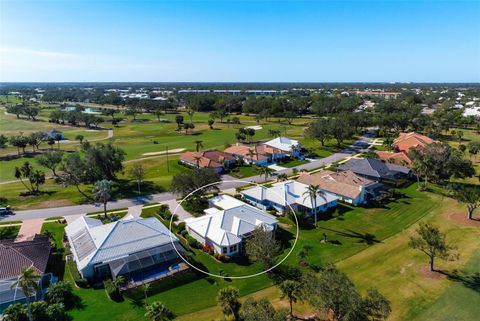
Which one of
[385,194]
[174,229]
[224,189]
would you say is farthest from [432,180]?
[174,229]

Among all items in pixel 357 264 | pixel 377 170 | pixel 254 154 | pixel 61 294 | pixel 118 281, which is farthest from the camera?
pixel 254 154

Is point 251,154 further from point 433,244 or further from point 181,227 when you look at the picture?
point 433,244

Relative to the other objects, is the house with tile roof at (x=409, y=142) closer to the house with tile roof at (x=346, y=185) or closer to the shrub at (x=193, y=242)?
the house with tile roof at (x=346, y=185)

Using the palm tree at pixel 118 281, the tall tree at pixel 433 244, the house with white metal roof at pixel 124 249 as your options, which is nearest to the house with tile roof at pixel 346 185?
the tall tree at pixel 433 244

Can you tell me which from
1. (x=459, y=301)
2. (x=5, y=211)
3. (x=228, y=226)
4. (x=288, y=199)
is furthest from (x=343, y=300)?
(x=5, y=211)

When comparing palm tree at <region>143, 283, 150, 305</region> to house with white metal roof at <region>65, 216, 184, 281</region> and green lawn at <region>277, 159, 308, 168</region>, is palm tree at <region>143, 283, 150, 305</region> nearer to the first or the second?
house with white metal roof at <region>65, 216, 184, 281</region>
